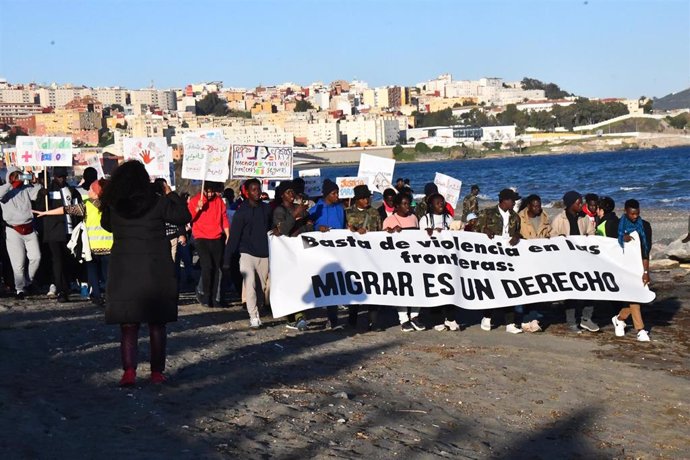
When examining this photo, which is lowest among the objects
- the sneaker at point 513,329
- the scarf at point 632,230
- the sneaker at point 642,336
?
the sneaker at point 642,336

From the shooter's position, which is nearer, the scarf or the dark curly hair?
the dark curly hair

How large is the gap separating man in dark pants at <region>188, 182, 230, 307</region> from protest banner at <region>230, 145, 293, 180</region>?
137 inches

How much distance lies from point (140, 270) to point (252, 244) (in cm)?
413

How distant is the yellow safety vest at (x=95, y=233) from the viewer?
44.0 feet

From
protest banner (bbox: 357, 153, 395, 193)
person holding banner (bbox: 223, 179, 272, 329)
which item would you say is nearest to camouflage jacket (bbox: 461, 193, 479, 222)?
protest banner (bbox: 357, 153, 395, 193)

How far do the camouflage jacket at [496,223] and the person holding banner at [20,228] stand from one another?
5.88 meters

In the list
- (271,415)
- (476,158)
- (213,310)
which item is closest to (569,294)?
(213,310)

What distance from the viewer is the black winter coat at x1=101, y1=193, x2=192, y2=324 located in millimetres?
8172

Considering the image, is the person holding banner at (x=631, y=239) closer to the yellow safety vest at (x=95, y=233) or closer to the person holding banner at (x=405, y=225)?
the person holding banner at (x=405, y=225)

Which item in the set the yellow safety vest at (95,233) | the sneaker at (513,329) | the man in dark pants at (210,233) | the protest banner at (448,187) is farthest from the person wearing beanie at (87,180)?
the protest banner at (448,187)

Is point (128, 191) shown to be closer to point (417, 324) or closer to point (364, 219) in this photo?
point (364, 219)

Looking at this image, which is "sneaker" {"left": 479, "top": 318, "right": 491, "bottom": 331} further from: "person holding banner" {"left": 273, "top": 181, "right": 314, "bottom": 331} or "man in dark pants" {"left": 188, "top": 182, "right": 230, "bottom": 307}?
"man in dark pants" {"left": 188, "top": 182, "right": 230, "bottom": 307}

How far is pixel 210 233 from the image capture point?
545 inches

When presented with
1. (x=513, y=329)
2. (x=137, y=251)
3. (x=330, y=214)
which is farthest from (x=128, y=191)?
(x=513, y=329)
